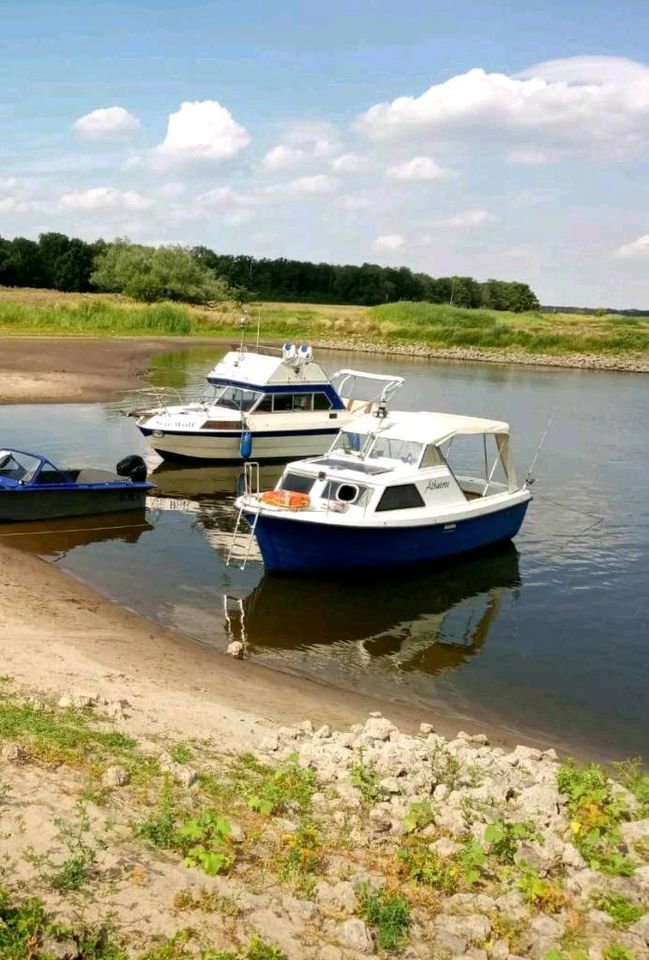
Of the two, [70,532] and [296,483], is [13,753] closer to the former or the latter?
[296,483]

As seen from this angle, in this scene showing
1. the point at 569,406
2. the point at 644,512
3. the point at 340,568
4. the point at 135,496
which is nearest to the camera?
the point at 340,568

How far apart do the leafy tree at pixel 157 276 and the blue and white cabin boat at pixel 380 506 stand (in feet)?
238

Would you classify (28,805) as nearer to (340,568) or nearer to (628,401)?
(340,568)

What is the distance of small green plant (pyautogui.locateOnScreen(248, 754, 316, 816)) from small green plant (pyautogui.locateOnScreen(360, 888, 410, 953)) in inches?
48.8

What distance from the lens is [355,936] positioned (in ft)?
19.0

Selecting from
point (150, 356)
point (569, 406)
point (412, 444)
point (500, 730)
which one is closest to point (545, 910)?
point (500, 730)

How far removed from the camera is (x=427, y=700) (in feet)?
39.8

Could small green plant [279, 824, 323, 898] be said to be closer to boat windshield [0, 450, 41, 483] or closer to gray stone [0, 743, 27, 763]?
gray stone [0, 743, 27, 763]

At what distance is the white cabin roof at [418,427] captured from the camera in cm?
1756

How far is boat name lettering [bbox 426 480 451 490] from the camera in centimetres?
1700

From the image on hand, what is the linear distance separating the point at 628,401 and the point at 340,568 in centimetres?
4110

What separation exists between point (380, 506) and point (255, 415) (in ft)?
36.0

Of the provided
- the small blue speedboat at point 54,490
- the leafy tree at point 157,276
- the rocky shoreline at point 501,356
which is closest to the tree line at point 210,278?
the leafy tree at point 157,276

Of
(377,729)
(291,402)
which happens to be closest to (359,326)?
(291,402)
